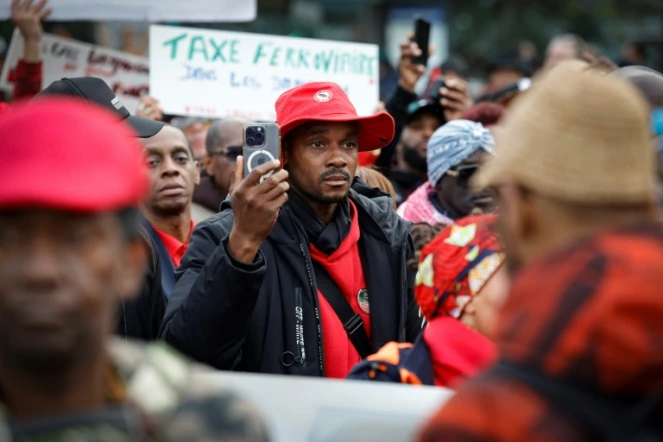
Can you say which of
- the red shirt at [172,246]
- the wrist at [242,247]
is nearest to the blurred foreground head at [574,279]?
the wrist at [242,247]

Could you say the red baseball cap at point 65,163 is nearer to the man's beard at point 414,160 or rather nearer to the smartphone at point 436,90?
the man's beard at point 414,160

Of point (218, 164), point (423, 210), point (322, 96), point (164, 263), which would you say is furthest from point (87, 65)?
point (322, 96)

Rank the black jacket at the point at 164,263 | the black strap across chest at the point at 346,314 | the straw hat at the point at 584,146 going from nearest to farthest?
the straw hat at the point at 584,146, the black strap across chest at the point at 346,314, the black jacket at the point at 164,263

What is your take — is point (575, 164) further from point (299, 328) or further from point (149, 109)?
point (149, 109)

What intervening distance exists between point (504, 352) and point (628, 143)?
0.42 m

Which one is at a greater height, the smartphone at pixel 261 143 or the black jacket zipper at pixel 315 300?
the smartphone at pixel 261 143

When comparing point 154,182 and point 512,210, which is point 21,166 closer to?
point 512,210

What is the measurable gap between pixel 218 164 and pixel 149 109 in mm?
509

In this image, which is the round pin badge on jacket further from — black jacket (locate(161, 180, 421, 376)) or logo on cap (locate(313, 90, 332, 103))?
logo on cap (locate(313, 90, 332, 103))

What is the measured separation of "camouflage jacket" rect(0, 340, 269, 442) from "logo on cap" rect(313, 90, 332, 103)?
8.99ft

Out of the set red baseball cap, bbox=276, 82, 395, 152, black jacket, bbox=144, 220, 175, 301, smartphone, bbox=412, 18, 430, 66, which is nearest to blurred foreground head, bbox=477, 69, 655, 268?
red baseball cap, bbox=276, 82, 395, 152

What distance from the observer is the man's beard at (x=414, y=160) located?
688 cm

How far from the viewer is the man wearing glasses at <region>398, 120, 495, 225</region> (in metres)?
5.38

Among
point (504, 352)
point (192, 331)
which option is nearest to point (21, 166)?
point (504, 352)
